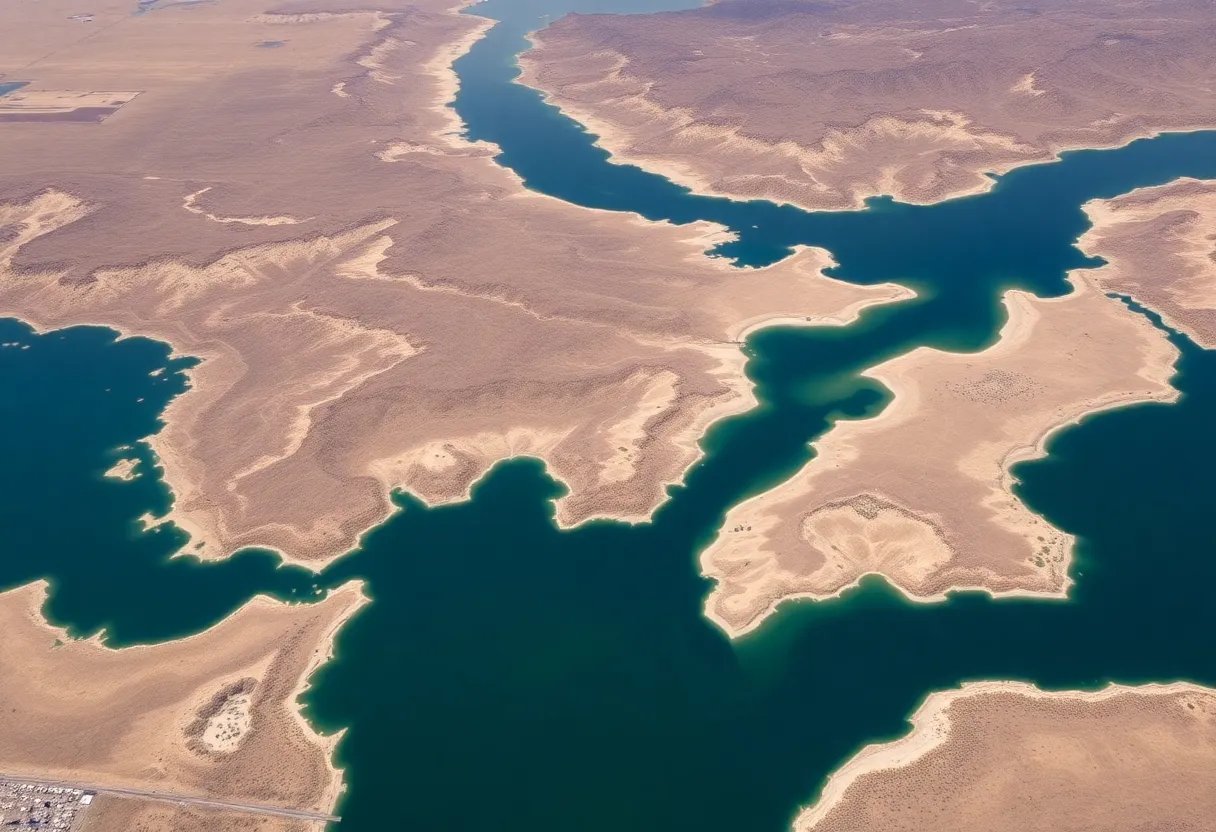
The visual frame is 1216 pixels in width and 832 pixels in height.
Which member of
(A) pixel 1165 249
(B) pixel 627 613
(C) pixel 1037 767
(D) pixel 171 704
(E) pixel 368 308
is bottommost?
(D) pixel 171 704

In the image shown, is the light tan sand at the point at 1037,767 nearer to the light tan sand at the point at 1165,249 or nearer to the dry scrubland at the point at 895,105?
the light tan sand at the point at 1165,249

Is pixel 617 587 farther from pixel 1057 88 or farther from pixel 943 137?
pixel 1057 88

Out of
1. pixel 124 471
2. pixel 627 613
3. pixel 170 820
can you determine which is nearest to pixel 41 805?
pixel 170 820

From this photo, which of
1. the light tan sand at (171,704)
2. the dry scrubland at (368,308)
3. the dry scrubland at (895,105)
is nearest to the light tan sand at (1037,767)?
the dry scrubland at (368,308)

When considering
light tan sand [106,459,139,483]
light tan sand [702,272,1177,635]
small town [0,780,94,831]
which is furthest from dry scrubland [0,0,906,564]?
small town [0,780,94,831]

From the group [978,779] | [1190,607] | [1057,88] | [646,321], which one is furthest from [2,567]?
[1057,88]

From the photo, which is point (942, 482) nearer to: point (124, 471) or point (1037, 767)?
point (1037, 767)

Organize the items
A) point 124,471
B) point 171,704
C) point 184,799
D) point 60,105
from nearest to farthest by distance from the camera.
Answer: point 184,799, point 171,704, point 124,471, point 60,105
